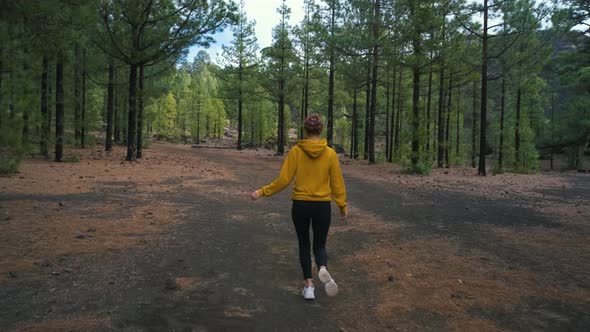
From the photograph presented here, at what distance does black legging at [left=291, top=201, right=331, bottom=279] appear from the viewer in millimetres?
4035

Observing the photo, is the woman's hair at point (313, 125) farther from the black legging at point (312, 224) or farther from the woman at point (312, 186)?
the black legging at point (312, 224)

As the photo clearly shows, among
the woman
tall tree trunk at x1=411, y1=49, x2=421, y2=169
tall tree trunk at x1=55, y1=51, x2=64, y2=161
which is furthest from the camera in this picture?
tall tree trunk at x1=411, y1=49, x2=421, y2=169

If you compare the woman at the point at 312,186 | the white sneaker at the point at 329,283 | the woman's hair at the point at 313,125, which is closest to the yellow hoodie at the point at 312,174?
the woman at the point at 312,186

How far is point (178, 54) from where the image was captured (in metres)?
18.3

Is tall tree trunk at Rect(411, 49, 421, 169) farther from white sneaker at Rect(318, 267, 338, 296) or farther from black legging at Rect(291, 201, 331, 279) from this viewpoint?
white sneaker at Rect(318, 267, 338, 296)

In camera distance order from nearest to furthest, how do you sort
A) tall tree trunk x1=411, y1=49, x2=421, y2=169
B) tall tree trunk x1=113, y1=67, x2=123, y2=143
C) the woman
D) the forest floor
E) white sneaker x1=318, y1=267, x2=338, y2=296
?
1. the forest floor
2. white sneaker x1=318, y1=267, x2=338, y2=296
3. the woman
4. tall tree trunk x1=411, y1=49, x2=421, y2=169
5. tall tree trunk x1=113, y1=67, x2=123, y2=143

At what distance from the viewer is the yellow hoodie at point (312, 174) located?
4031mm

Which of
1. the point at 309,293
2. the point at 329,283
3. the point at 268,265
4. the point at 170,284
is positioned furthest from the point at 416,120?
the point at 170,284

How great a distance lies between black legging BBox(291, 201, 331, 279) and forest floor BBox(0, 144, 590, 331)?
0.47 meters

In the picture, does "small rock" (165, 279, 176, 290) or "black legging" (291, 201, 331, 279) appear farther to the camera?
"small rock" (165, 279, 176, 290)

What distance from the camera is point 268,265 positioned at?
17.2 ft

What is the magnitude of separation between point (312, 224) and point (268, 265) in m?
1.51

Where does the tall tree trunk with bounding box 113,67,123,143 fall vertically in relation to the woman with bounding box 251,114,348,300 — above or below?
above

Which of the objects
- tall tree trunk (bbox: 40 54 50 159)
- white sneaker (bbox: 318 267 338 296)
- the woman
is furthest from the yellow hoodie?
tall tree trunk (bbox: 40 54 50 159)
